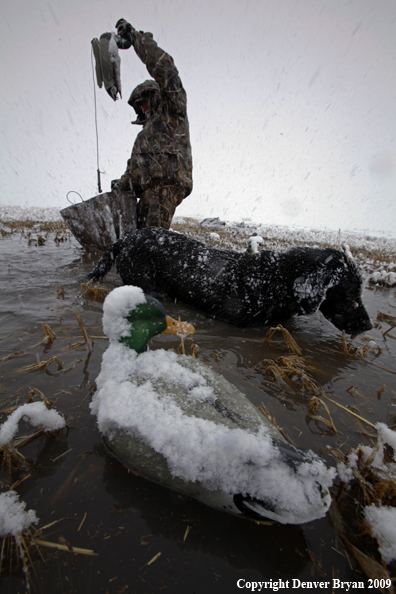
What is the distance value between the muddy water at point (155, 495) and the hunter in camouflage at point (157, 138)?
17.0ft

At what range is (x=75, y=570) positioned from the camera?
892mm

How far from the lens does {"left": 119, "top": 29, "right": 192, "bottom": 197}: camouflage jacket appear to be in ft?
20.0

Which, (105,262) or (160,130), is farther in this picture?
(160,130)

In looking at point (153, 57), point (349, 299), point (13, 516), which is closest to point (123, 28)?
point (153, 57)

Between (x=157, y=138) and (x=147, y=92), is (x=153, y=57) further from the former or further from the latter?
(x=157, y=138)

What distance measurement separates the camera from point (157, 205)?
22.1 ft

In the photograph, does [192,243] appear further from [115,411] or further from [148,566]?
[148,566]

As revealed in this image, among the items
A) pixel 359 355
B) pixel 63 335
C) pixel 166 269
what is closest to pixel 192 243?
pixel 166 269

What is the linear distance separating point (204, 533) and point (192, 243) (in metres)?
3.01

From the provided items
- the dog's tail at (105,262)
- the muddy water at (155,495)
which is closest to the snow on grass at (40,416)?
the muddy water at (155,495)

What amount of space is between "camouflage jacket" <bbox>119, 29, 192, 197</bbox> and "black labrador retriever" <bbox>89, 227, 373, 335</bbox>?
4.12 meters
